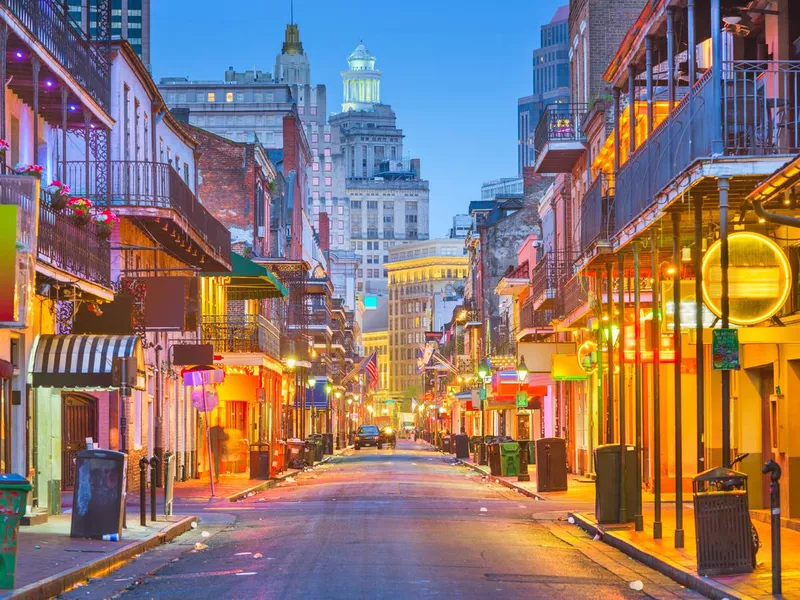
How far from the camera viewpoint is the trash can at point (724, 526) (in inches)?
573

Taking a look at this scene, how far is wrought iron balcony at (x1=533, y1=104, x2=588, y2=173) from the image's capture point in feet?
138

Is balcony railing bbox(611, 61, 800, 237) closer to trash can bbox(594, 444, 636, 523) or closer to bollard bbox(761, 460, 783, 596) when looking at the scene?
trash can bbox(594, 444, 636, 523)

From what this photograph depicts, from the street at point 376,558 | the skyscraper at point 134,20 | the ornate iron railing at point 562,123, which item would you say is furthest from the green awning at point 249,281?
the skyscraper at point 134,20

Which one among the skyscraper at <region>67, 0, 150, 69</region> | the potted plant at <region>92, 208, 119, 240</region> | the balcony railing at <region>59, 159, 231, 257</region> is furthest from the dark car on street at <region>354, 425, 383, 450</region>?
the potted plant at <region>92, 208, 119, 240</region>

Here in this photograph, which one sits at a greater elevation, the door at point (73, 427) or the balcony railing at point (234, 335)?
the balcony railing at point (234, 335)

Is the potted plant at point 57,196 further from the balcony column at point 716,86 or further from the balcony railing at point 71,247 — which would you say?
the balcony column at point 716,86

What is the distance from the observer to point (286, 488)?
125ft

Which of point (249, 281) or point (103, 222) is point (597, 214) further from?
point (249, 281)

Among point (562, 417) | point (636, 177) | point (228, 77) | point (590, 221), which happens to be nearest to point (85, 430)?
point (590, 221)

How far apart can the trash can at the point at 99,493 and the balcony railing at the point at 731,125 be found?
7.38 meters

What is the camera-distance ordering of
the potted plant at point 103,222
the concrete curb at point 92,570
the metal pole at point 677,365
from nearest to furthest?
the concrete curb at point 92,570
the metal pole at point 677,365
the potted plant at point 103,222

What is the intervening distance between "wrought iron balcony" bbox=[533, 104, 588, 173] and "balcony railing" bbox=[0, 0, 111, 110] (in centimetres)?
1679

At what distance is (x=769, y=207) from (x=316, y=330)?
82.5 metres

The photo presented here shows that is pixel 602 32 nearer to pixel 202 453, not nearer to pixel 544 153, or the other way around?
pixel 544 153
